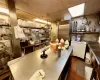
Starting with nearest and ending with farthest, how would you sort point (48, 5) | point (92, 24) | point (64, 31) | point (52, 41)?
point (48, 5) → point (52, 41) → point (92, 24) → point (64, 31)

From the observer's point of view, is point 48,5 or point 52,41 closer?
point 48,5

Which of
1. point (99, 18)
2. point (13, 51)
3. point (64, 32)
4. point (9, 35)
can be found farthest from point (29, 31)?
point (99, 18)

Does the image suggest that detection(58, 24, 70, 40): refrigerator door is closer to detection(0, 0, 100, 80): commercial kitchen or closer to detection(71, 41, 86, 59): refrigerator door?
detection(0, 0, 100, 80): commercial kitchen

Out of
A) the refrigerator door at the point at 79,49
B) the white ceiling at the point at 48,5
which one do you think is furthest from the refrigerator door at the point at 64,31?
the white ceiling at the point at 48,5

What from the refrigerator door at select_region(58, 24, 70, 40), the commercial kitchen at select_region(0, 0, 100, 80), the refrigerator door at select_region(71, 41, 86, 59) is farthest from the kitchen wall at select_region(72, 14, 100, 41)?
the refrigerator door at select_region(58, 24, 70, 40)

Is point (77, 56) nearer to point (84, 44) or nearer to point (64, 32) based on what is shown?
point (84, 44)

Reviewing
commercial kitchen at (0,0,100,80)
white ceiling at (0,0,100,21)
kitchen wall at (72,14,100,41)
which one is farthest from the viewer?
kitchen wall at (72,14,100,41)

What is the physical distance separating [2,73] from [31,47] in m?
1.63

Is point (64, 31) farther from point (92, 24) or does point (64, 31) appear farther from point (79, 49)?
point (92, 24)

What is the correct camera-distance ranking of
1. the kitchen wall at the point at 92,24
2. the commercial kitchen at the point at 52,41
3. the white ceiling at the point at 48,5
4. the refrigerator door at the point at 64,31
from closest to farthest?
the commercial kitchen at the point at 52,41
the white ceiling at the point at 48,5
the kitchen wall at the point at 92,24
the refrigerator door at the point at 64,31

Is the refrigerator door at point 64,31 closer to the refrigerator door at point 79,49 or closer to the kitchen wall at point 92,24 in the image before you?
the refrigerator door at point 79,49

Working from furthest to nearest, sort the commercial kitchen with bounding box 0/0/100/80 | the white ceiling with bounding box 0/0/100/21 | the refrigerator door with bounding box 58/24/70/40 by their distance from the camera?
the refrigerator door with bounding box 58/24/70/40 < the white ceiling with bounding box 0/0/100/21 < the commercial kitchen with bounding box 0/0/100/80

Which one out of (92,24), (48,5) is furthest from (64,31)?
(48,5)

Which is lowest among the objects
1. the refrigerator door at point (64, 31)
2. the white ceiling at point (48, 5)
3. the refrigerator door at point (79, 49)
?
the refrigerator door at point (79, 49)
